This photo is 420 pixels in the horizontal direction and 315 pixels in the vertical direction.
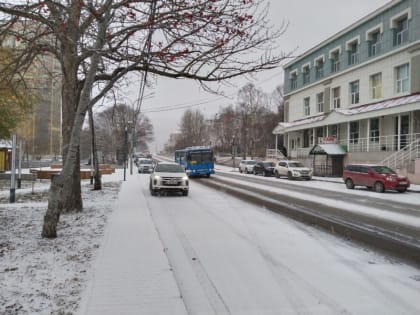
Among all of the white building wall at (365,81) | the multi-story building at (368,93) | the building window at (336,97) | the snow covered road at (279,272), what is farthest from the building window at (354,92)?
the snow covered road at (279,272)

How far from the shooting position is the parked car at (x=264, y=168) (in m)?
39.0

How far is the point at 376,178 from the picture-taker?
21.5m

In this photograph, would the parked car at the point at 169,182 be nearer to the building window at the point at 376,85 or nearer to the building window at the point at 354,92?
the building window at the point at 376,85

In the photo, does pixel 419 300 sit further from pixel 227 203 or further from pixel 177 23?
pixel 227 203

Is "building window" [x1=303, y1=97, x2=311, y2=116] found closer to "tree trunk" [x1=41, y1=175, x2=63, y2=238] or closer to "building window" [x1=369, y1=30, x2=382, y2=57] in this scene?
"building window" [x1=369, y1=30, x2=382, y2=57]

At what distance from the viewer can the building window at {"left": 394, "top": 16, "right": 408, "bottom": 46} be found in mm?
30406

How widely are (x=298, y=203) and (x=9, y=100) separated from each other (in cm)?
1745

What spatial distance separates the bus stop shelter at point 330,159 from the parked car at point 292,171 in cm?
267

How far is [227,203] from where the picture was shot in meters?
14.8

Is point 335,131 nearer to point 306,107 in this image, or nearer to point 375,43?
point 306,107

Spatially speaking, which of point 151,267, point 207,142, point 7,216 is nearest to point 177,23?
point 151,267

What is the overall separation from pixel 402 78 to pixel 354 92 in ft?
22.3

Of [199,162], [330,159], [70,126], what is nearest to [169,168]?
[70,126]

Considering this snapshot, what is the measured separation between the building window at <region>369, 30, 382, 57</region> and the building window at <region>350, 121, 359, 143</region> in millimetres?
6469
